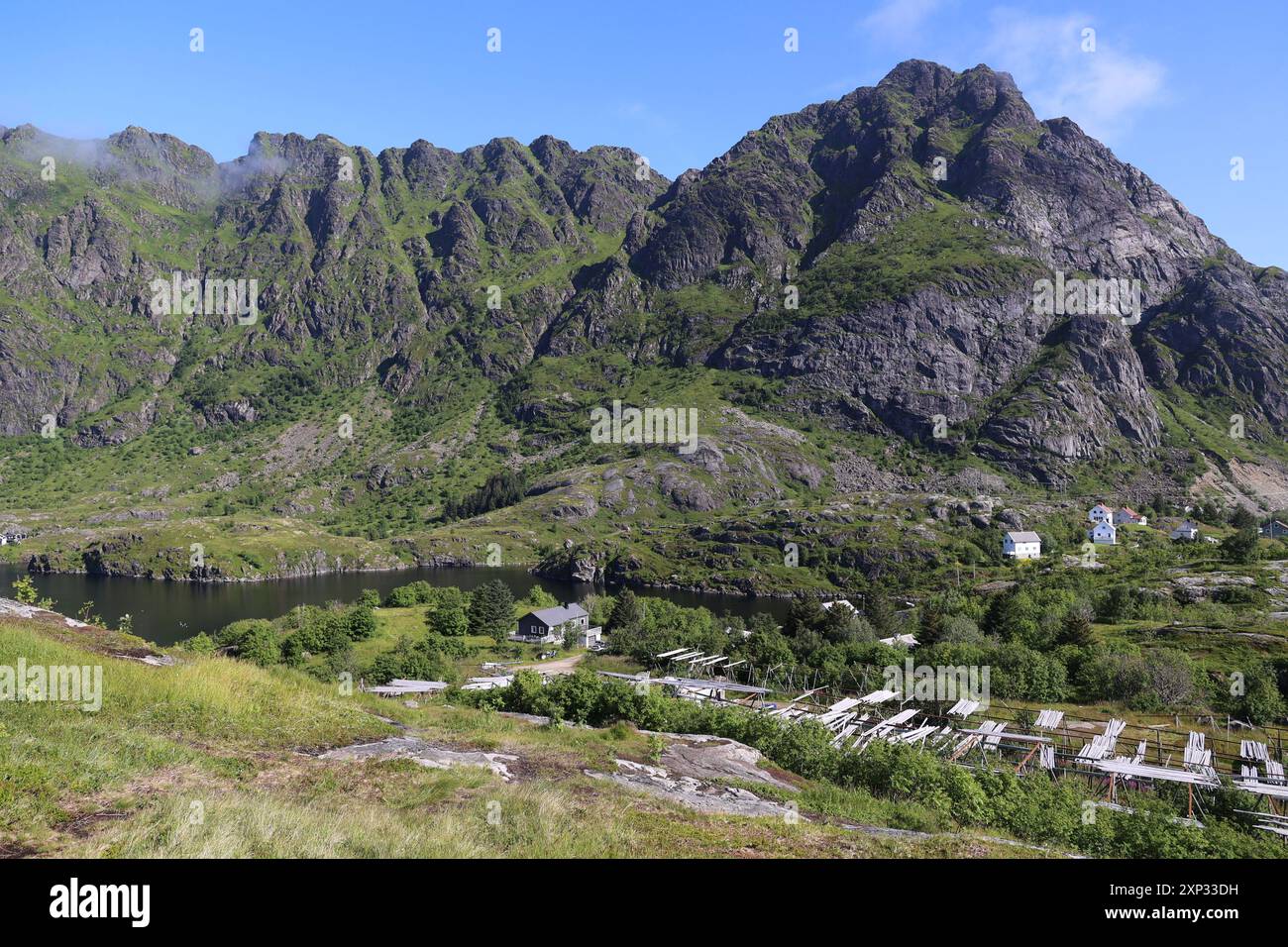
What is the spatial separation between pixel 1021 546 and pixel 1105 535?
612 inches

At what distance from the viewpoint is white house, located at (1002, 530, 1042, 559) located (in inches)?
5655

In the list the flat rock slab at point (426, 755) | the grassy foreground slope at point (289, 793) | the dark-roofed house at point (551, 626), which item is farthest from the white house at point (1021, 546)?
the flat rock slab at point (426, 755)

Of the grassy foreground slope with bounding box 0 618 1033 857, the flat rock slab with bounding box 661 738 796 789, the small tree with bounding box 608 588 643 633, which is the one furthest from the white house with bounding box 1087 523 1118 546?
the grassy foreground slope with bounding box 0 618 1033 857

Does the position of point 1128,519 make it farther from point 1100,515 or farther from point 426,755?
point 426,755

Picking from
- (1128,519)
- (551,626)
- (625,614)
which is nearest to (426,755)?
(625,614)

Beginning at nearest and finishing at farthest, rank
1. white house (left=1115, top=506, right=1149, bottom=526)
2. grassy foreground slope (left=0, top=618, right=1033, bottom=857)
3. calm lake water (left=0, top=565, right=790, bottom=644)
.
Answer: grassy foreground slope (left=0, top=618, right=1033, bottom=857)
calm lake water (left=0, top=565, right=790, bottom=644)
white house (left=1115, top=506, right=1149, bottom=526)

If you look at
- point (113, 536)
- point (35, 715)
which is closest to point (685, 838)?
point (35, 715)

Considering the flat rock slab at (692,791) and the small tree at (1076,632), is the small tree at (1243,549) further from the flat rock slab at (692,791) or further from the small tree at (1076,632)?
the flat rock slab at (692,791)

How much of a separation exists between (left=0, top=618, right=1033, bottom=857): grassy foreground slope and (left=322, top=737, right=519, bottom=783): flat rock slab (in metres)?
0.42

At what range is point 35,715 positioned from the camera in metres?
11.9

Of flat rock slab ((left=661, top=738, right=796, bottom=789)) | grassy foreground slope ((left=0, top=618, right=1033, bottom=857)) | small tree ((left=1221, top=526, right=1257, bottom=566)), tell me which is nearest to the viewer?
grassy foreground slope ((left=0, top=618, right=1033, bottom=857))

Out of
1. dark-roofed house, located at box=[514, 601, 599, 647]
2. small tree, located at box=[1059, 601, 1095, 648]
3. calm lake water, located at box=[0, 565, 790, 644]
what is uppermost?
small tree, located at box=[1059, 601, 1095, 648]

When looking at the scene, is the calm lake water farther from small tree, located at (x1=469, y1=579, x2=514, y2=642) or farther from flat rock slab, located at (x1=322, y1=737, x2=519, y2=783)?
flat rock slab, located at (x1=322, y1=737, x2=519, y2=783)
